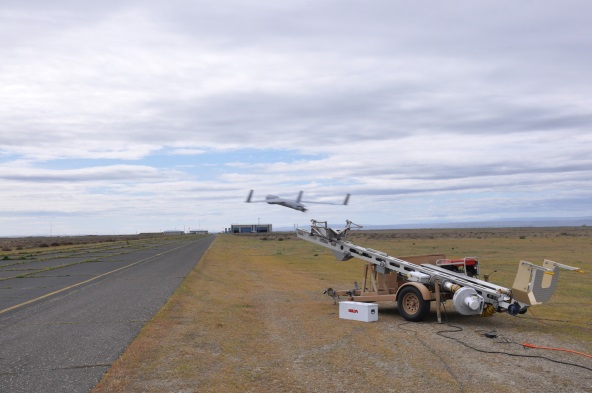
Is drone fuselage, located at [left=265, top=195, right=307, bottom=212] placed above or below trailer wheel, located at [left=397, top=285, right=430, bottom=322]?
above

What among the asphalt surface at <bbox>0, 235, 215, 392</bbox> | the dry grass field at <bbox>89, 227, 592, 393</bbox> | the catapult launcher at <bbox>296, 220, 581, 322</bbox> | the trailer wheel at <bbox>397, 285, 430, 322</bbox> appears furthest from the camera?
the trailer wheel at <bbox>397, 285, 430, 322</bbox>

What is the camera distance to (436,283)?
43.6ft

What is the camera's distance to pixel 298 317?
1430cm

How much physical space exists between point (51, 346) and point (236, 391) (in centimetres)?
480

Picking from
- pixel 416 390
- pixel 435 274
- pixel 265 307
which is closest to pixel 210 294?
pixel 265 307

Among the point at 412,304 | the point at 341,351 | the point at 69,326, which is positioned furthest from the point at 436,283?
the point at 69,326

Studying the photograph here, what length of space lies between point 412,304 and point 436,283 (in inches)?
31.4

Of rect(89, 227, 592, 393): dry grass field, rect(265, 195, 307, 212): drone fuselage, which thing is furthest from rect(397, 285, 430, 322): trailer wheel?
rect(265, 195, 307, 212): drone fuselage

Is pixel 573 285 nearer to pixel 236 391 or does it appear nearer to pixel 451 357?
pixel 451 357

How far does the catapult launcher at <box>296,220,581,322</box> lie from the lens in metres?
12.3

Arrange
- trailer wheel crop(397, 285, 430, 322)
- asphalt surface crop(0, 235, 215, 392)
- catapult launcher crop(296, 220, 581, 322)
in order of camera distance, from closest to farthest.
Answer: asphalt surface crop(0, 235, 215, 392)
catapult launcher crop(296, 220, 581, 322)
trailer wheel crop(397, 285, 430, 322)

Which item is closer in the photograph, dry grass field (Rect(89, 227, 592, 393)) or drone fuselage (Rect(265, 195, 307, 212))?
dry grass field (Rect(89, 227, 592, 393))

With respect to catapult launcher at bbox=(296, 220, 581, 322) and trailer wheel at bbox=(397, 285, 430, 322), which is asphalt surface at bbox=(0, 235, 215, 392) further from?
trailer wheel at bbox=(397, 285, 430, 322)

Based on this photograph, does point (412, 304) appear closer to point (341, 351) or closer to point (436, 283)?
point (436, 283)
